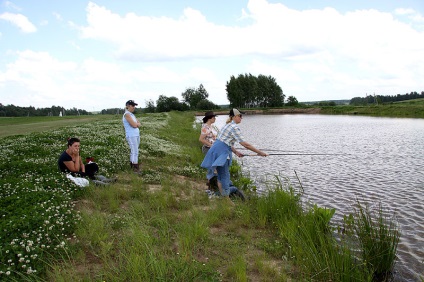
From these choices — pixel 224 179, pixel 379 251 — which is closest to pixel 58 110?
pixel 224 179

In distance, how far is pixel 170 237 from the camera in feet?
21.1

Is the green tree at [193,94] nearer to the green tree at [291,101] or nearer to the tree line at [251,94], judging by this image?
the tree line at [251,94]

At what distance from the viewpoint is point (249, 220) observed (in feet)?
24.8

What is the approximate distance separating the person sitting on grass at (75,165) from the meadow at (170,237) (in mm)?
305

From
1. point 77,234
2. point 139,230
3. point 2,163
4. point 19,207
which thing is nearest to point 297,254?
point 139,230

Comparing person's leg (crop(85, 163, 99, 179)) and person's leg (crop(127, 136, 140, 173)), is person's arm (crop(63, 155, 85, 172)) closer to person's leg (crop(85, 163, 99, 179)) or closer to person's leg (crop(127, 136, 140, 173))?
person's leg (crop(85, 163, 99, 179))

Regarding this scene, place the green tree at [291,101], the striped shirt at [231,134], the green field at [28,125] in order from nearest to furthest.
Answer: the striped shirt at [231,134] < the green field at [28,125] < the green tree at [291,101]

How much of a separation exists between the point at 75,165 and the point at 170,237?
4686 millimetres

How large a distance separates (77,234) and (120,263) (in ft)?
5.19

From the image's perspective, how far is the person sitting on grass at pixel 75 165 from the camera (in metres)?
9.47

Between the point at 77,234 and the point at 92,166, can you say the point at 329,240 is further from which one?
the point at 92,166

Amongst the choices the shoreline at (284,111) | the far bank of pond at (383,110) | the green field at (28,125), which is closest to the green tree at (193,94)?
the shoreline at (284,111)

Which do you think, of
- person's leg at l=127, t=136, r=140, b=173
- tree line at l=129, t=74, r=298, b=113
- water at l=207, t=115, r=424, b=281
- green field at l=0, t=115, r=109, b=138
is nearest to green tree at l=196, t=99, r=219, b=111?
tree line at l=129, t=74, r=298, b=113

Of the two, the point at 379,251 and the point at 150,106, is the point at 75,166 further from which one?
the point at 150,106
